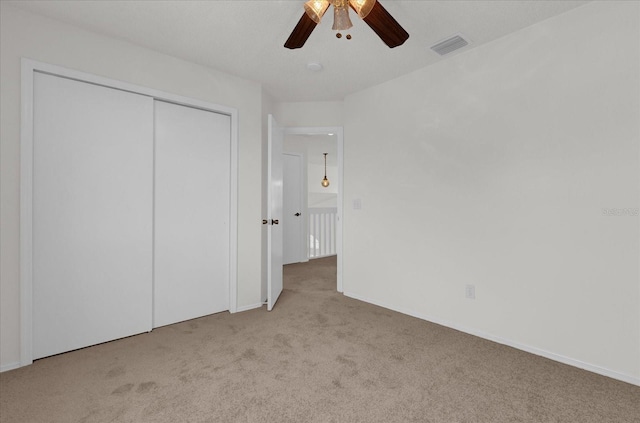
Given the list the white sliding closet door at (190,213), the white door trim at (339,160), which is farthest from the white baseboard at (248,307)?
the white door trim at (339,160)

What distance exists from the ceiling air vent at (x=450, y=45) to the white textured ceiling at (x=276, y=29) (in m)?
0.05

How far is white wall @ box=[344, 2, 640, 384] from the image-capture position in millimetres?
1855

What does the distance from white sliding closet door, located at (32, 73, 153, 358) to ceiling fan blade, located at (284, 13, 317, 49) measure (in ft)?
4.81

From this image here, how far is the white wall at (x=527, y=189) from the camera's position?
6.09 ft

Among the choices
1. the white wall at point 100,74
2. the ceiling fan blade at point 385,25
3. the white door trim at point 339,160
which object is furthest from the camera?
the white door trim at point 339,160

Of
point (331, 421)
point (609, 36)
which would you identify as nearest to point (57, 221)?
point (331, 421)

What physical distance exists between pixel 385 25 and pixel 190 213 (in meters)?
2.25

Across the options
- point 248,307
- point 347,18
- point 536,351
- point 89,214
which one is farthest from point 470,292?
point 89,214

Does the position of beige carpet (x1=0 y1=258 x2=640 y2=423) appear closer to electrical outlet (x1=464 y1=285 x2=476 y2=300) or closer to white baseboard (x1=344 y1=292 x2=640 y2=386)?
white baseboard (x1=344 y1=292 x2=640 y2=386)

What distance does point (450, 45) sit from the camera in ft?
7.88

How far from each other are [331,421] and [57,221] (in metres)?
2.33

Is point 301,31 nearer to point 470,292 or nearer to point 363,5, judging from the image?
point 363,5

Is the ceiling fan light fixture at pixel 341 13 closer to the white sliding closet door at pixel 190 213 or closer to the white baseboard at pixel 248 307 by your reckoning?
the white sliding closet door at pixel 190 213

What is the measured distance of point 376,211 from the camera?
Result: 10.7ft
